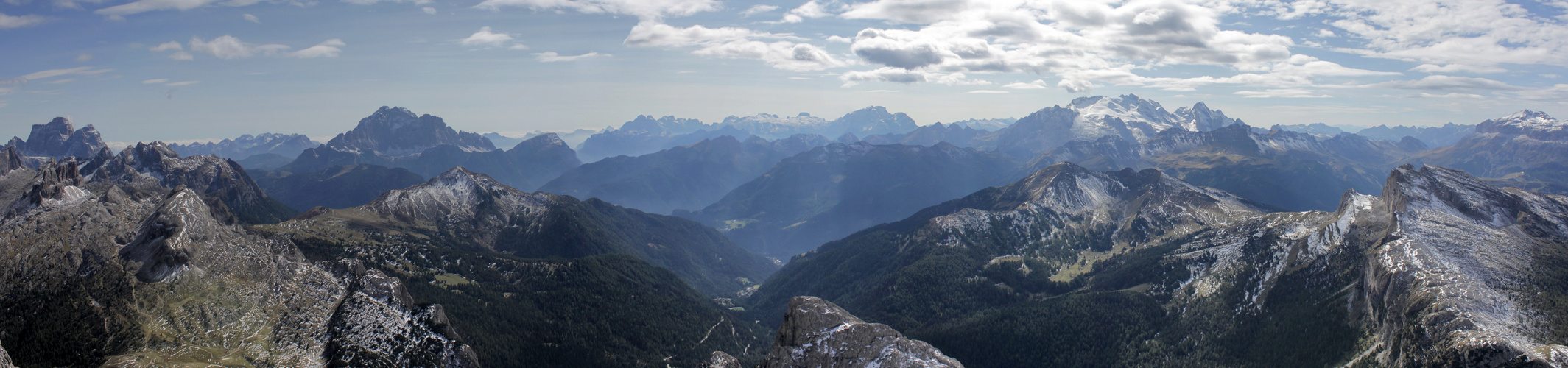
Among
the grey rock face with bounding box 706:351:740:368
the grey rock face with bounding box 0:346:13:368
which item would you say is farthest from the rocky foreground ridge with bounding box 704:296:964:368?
the grey rock face with bounding box 0:346:13:368

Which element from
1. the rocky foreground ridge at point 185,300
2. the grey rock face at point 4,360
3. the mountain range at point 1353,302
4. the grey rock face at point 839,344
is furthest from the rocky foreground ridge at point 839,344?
the mountain range at point 1353,302

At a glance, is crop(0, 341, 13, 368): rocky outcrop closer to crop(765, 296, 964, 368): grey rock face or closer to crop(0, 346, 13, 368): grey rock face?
crop(0, 346, 13, 368): grey rock face

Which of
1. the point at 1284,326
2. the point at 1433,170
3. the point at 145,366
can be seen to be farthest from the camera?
the point at 1433,170

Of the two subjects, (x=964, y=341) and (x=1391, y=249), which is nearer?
(x=1391, y=249)

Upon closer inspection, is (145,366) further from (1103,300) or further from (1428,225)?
(1428,225)

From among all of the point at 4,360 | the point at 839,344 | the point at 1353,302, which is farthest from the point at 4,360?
the point at 1353,302

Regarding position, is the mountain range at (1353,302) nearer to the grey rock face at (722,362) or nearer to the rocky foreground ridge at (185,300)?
the grey rock face at (722,362)

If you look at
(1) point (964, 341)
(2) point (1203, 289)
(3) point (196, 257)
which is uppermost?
(3) point (196, 257)

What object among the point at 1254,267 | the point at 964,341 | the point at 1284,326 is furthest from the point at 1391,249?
the point at 964,341
